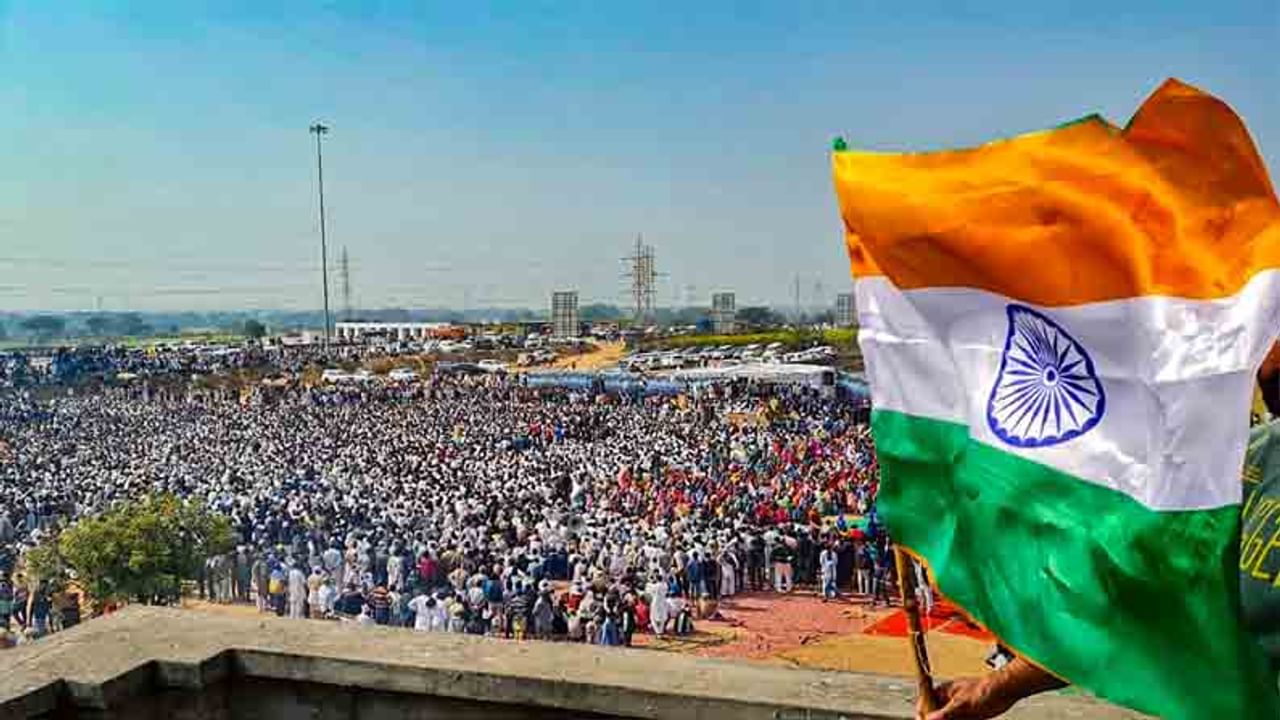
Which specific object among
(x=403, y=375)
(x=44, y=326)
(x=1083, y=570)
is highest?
(x=1083, y=570)

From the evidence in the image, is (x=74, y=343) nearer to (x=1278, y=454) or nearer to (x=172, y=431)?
(x=172, y=431)

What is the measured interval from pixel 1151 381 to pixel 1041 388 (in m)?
0.12

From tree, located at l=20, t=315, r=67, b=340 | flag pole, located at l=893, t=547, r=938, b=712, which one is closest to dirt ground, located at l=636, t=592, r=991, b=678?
flag pole, located at l=893, t=547, r=938, b=712

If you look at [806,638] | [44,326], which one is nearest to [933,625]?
[806,638]

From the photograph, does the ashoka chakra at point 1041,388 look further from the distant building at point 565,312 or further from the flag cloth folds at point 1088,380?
the distant building at point 565,312

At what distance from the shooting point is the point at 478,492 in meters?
16.2

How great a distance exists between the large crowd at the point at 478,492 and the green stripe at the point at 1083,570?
762 centimetres

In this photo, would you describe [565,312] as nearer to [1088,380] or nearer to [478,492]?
[478,492]

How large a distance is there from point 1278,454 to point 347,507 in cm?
1450

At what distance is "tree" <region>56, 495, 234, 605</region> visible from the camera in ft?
40.5

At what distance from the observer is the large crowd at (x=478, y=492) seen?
11.6 meters

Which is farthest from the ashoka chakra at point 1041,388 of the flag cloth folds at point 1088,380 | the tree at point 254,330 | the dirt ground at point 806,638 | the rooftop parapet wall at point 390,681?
the tree at point 254,330

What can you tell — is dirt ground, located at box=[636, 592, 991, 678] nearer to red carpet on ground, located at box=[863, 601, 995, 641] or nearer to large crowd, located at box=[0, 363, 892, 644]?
red carpet on ground, located at box=[863, 601, 995, 641]

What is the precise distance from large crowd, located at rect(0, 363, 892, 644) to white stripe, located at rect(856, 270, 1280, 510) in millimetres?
7680
